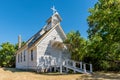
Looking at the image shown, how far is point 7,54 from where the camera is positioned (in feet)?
186

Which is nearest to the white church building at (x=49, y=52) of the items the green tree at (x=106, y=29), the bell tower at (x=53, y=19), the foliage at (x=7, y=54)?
the bell tower at (x=53, y=19)

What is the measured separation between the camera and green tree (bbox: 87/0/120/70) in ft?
61.2

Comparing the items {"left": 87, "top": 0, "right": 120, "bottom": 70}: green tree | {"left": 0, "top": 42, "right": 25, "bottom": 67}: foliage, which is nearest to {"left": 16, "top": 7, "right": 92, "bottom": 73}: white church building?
{"left": 87, "top": 0, "right": 120, "bottom": 70}: green tree

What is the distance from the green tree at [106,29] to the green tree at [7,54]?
35795 millimetres

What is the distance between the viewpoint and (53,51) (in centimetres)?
2625

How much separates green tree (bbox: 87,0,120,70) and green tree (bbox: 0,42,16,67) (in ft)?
117

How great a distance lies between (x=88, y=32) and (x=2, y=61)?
39.6m

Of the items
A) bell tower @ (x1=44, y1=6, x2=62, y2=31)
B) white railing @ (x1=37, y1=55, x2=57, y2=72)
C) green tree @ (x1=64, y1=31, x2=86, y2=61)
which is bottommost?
white railing @ (x1=37, y1=55, x2=57, y2=72)

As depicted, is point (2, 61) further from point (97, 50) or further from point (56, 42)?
point (97, 50)

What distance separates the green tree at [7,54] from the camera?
54219 mm

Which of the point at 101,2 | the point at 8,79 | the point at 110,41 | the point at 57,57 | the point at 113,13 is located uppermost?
the point at 101,2

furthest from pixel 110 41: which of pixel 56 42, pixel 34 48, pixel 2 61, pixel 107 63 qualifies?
pixel 2 61

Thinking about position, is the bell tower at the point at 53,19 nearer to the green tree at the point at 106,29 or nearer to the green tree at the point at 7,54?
the green tree at the point at 106,29

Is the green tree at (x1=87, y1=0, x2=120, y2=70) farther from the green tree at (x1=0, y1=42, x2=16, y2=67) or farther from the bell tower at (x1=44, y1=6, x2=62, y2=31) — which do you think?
the green tree at (x1=0, y1=42, x2=16, y2=67)
